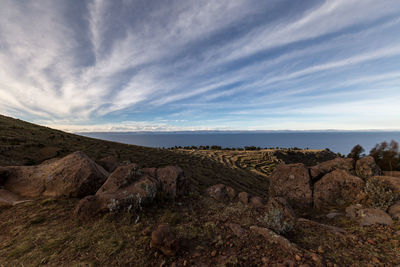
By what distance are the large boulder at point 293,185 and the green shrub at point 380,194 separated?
7.25 feet

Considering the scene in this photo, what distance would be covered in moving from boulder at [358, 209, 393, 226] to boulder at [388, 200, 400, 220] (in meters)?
0.24

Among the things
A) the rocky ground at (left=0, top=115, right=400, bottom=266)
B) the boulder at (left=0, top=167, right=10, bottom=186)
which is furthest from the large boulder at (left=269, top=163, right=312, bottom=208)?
the boulder at (left=0, top=167, right=10, bottom=186)

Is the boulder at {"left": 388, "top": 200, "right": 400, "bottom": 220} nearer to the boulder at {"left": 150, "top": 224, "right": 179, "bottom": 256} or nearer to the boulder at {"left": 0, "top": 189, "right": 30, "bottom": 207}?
the boulder at {"left": 150, "top": 224, "right": 179, "bottom": 256}

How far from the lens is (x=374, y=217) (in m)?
5.20

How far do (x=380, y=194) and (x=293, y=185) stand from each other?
3213mm

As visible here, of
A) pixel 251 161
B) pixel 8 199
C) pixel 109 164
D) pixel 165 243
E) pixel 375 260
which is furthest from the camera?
Answer: pixel 251 161

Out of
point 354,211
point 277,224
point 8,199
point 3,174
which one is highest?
point 3,174

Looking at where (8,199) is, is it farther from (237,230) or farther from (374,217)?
(374,217)

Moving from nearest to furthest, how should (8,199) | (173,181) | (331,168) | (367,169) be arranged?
(8,199) < (173,181) < (367,169) < (331,168)

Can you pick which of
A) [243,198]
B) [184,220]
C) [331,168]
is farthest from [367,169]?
[184,220]

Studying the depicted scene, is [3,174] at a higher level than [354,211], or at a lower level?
higher

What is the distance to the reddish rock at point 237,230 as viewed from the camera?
4.31m

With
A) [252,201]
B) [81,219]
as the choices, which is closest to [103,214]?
[81,219]

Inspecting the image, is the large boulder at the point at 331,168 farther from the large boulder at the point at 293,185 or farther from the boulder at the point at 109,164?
the boulder at the point at 109,164
